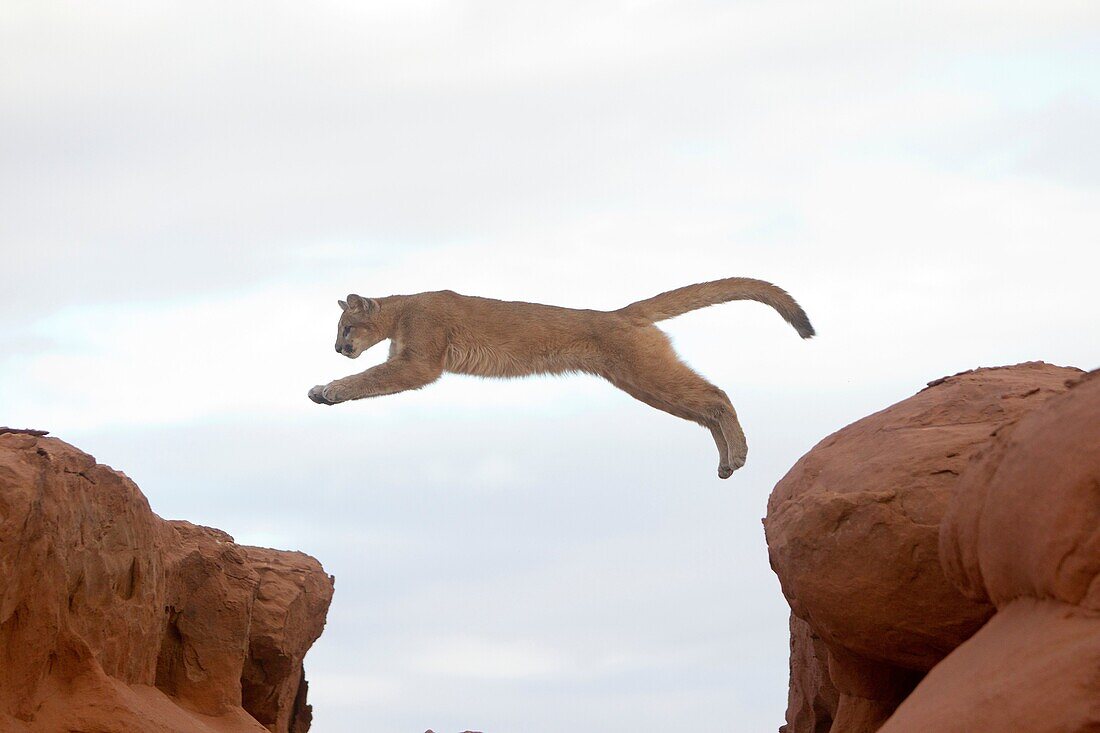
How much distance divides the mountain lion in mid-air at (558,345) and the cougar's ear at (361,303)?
15mm

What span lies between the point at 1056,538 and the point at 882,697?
3567mm

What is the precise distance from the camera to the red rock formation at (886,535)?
290 inches

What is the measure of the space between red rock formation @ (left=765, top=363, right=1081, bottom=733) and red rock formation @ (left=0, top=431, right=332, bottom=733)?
4.55 meters

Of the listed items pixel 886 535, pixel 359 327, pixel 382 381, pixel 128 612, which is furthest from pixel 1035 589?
pixel 359 327

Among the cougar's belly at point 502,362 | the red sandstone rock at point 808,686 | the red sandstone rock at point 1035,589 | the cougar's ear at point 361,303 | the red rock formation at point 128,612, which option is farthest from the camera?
the cougar's ear at point 361,303

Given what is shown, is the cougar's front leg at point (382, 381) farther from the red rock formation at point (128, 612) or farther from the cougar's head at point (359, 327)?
the red rock formation at point (128, 612)

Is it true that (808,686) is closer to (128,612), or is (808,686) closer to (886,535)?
(886,535)

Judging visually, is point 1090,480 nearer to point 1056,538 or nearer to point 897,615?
point 1056,538

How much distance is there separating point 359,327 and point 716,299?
437 centimetres

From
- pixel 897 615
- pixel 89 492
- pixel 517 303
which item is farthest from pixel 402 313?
pixel 897 615

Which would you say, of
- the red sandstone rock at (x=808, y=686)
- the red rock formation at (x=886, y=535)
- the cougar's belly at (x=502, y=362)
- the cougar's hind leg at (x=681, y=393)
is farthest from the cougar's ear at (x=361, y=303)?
the red rock formation at (x=886, y=535)

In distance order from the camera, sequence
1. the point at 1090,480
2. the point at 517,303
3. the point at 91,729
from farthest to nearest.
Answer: the point at 517,303 < the point at 91,729 < the point at 1090,480

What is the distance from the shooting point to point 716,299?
14.4 meters

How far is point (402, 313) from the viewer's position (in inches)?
602
